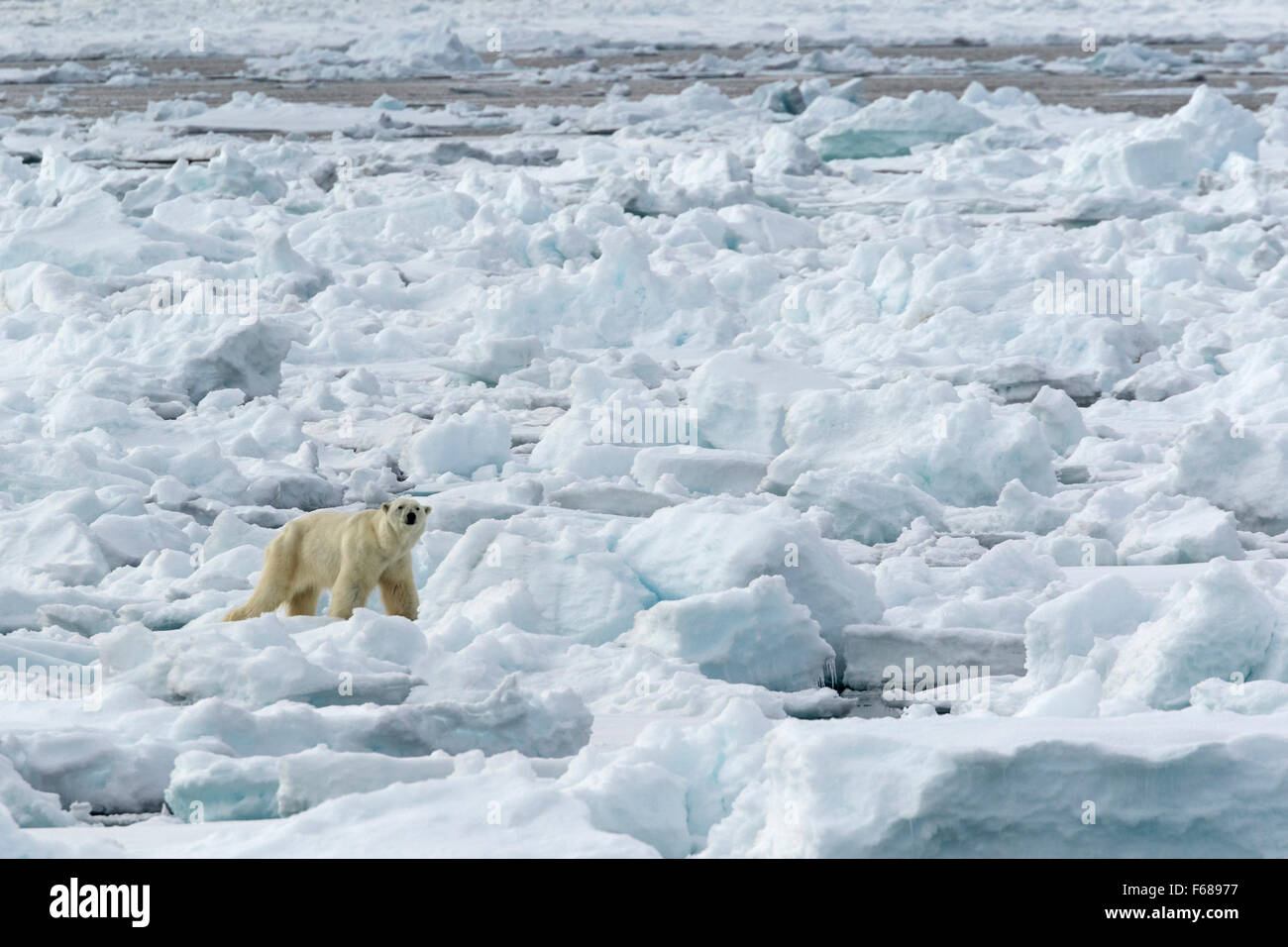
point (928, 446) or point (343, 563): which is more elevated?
point (928, 446)

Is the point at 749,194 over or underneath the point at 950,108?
underneath

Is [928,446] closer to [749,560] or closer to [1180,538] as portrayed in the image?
[1180,538]

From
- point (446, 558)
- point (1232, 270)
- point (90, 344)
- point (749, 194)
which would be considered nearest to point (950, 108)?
point (749, 194)

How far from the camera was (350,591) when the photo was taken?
440 cm

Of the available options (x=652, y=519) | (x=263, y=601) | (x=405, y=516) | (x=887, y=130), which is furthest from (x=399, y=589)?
(x=887, y=130)

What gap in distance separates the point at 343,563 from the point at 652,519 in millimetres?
1008

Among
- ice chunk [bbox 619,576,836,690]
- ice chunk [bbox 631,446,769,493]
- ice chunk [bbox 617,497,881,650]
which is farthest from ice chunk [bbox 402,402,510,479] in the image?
ice chunk [bbox 619,576,836,690]

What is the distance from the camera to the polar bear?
14.4 feet

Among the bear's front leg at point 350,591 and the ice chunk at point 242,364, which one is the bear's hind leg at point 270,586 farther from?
the ice chunk at point 242,364

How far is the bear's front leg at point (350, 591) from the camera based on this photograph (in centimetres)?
440

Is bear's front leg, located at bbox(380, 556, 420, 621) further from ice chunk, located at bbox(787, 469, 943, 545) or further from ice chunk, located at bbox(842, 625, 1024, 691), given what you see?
ice chunk, located at bbox(787, 469, 943, 545)
